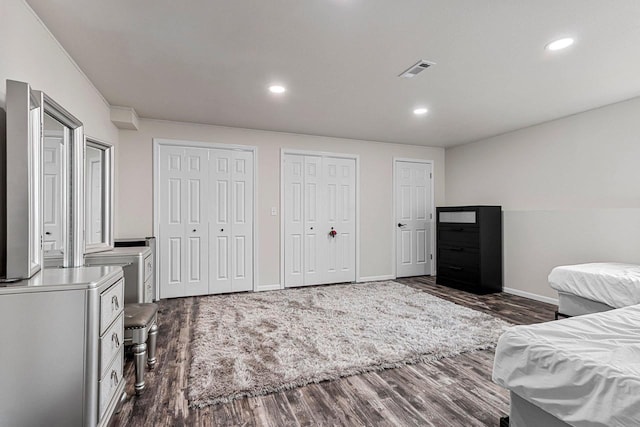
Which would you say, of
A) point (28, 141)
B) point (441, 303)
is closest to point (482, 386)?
point (441, 303)

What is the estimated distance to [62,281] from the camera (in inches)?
53.6

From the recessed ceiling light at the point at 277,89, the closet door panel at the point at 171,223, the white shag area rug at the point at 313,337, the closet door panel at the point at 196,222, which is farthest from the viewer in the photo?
the closet door panel at the point at 196,222

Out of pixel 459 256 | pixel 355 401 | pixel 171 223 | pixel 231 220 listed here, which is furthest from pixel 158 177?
pixel 459 256

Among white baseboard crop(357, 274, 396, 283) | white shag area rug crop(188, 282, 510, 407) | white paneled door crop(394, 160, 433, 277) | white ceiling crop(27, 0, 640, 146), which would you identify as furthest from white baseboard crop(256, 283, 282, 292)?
white ceiling crop(27, 0, 640, 146)

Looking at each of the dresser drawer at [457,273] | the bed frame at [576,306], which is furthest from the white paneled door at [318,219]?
the bed frame at [576,306]

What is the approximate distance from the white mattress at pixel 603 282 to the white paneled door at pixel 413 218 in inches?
98.9

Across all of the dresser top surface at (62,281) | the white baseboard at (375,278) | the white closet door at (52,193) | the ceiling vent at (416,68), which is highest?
the ceiling vent at (416,68)

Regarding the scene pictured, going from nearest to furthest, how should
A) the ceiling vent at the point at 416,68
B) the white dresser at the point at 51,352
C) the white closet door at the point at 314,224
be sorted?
the white dresser at the point at 51,352 < the ceiling vent at the point at 416,68 < the white closet door at the point at 314,224

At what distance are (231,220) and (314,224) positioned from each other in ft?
4.19

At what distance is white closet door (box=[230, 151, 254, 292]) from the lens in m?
4.47

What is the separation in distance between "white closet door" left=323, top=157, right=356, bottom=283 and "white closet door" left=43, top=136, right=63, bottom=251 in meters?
3.54

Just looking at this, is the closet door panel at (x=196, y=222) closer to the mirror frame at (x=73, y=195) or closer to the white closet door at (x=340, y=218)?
the white closet door at (x=340, y=218)

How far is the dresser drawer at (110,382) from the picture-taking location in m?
1.43

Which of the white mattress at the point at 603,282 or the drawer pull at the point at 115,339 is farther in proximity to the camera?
the white mattress at the point at 603,282
